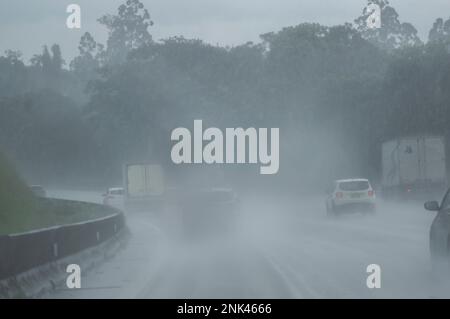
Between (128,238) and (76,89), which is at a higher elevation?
(76,89)

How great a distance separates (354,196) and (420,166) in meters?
8.78

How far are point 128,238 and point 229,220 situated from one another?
A: 347 centimetres

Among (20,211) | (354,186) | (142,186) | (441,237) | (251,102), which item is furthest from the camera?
(251,102)

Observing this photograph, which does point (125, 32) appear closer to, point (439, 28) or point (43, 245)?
point (439, 28)

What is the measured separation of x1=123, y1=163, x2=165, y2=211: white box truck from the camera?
5256 cm

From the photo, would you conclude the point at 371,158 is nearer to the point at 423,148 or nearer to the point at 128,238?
the point at 423,148

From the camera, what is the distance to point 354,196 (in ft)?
146

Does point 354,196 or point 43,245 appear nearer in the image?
point 43,245

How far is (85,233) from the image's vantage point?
2305 centimetres

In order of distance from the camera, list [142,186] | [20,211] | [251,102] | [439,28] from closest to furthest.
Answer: [20,211], [142,186], [251,102], [439,28]

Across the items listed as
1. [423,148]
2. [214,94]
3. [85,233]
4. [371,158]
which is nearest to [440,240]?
[85,233]

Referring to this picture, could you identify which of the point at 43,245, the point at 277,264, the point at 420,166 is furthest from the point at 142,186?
the point at 43,245

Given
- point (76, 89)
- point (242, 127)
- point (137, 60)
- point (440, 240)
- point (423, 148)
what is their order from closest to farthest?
point (440, 240), point (423, 148), point (242, 127), point (137, 60), point (76, 89)

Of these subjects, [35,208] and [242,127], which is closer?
[35,208]
